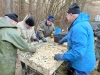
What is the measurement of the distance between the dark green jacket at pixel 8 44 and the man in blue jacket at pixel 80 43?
0.74m

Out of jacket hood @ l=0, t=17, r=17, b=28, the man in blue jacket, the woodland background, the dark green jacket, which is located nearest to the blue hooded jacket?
the man in blue jacket

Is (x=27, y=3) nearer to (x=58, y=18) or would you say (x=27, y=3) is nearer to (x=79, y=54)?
(x=58, y=18)

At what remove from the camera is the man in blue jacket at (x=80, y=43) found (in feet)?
7.59

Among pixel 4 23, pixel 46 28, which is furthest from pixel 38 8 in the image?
pixel 4 23

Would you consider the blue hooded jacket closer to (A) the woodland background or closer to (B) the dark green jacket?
(B) the dark green jacket

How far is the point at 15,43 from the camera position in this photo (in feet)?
7.75

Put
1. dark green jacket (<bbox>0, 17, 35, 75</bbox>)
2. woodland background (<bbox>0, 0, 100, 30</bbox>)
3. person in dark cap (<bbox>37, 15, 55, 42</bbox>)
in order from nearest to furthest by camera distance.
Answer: dark green jacket (<bbox>0, 17, 35, 75</bbox>) < person in dark cap (<bbox>37, 15, 55, 42</bbox>) < woodland background (<bbox>0, 0, 100, 30</bbox>)

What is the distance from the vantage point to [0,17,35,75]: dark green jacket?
2.30 metres

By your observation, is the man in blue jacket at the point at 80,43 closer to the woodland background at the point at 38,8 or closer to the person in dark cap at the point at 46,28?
the person in dark cap at the point at 46,28

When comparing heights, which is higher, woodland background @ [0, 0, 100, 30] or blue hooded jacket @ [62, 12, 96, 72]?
woodland background @ [0, 0, 100, 30]

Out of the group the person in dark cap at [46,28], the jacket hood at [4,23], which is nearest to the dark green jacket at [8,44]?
the jacket hood at [4,23]

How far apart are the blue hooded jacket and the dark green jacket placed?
2.51 feet

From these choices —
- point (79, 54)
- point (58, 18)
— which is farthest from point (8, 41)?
point (58, 18)

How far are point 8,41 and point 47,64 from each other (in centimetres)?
78
